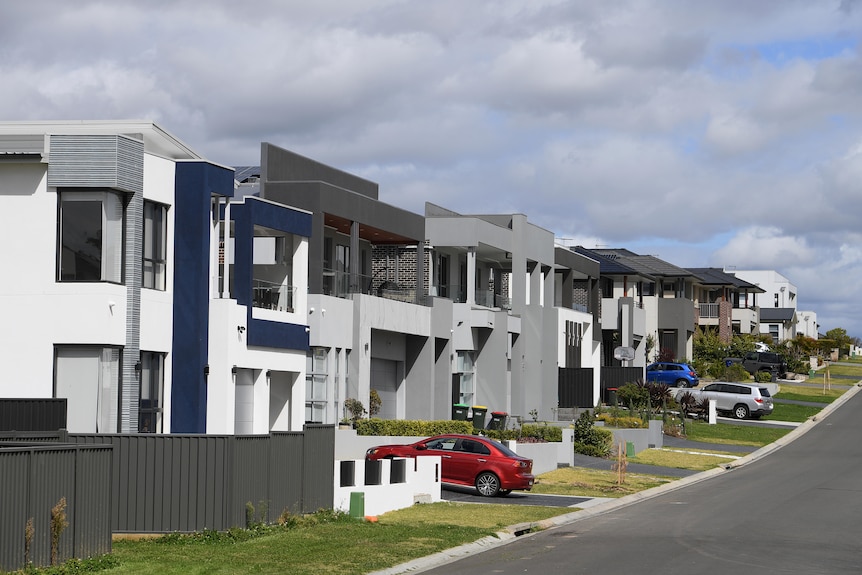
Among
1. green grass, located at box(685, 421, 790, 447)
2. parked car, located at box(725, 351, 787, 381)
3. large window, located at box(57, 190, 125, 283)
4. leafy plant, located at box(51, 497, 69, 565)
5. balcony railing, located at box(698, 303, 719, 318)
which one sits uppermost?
balcony railing, located at box(698, 303, 719, 318)

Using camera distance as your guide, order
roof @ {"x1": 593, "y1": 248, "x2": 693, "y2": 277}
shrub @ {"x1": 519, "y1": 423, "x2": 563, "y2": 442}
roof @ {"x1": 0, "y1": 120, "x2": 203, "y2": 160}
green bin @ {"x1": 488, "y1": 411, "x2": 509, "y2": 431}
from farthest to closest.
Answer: roof @ {"x1": 593, "y1": 248, "x2": 693, "y2": 277}
green bin @ {"x1": 488, "y1": 411, "x2": 509, "y2": 431}
shrub @ {"x1": 519, "y1": 423, "x2": 563, "y2": 442}
roof @ {"x1": 0, "y1": 120, "x2": 203, "y2": 160}

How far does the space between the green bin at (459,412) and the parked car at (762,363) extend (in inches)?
1601

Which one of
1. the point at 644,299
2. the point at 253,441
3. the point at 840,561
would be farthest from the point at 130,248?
the point at 644,299

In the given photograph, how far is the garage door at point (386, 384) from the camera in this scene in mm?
45906

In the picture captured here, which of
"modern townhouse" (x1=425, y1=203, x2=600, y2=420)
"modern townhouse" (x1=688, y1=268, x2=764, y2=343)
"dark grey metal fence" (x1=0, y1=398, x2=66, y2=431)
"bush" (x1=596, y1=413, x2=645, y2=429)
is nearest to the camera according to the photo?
"dark grey metal fence" (x1=0, y1=398, x2=66, y2=431)

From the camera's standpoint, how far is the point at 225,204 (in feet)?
105

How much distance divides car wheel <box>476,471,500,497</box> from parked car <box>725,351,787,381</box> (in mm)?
56961

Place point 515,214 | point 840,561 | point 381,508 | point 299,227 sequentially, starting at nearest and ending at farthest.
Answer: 1. point 840,561
2. point 381,508
3. point 299,227
4. point 515,214

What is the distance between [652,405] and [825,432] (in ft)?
25.7

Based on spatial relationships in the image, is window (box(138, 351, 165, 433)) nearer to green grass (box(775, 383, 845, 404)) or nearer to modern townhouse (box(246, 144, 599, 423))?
modern townhouse (box(246, 144, 599, 423))

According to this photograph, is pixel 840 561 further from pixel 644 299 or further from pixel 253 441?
pixel 644 299

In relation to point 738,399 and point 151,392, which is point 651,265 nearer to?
point 738,399

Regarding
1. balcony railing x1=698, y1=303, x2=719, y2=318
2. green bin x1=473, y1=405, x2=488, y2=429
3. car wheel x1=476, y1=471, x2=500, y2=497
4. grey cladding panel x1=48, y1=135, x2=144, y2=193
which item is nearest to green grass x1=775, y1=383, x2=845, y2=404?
balcony railing x1=698, y1=303, x2=719, y2=318

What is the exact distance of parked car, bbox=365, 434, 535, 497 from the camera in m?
31.6
